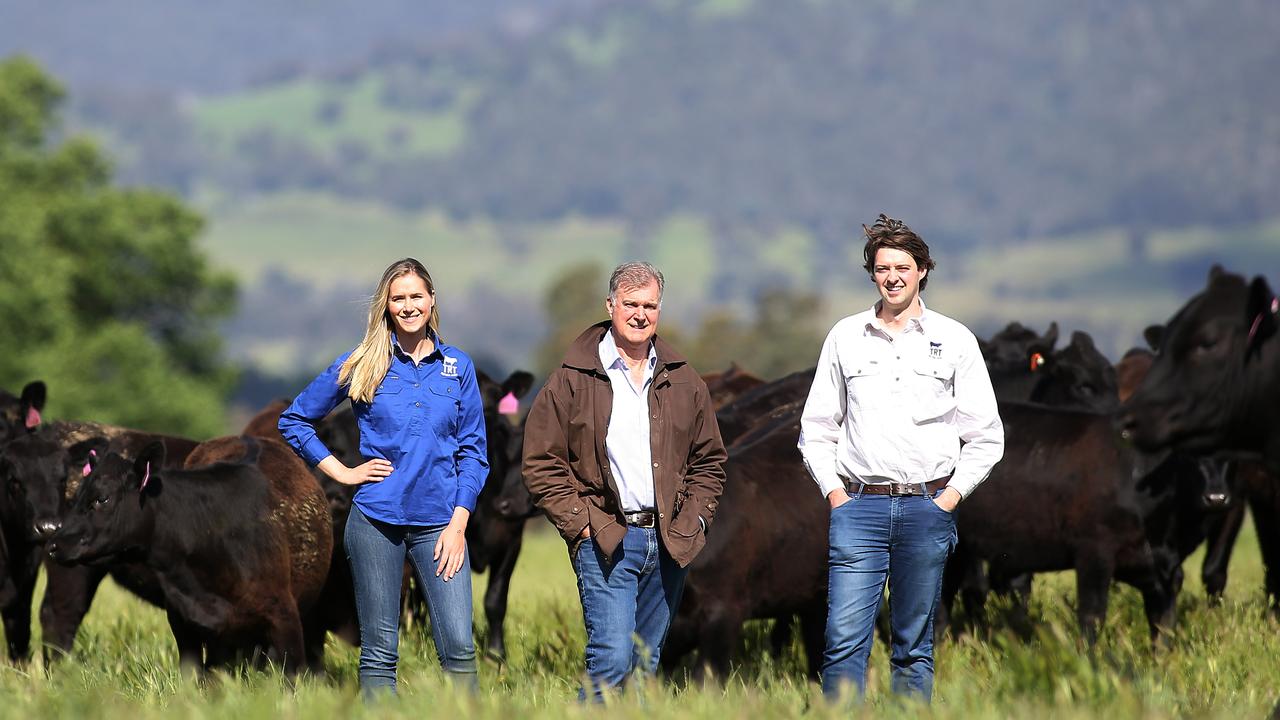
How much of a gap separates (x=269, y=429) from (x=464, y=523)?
613cm

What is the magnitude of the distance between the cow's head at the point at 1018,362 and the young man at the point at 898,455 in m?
5.62

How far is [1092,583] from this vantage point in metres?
10.2

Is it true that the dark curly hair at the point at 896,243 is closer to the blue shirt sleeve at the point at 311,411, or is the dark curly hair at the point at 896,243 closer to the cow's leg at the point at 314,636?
the blue shirt sleeve at the point at 311,411

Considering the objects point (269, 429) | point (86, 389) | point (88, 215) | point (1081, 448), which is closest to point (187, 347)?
point (88, 215)

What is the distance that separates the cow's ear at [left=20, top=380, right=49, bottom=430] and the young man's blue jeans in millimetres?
4923

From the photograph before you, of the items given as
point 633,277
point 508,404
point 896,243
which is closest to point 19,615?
point 508,404

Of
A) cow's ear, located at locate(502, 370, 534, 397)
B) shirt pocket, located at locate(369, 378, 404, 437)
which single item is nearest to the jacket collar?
shirt pocket, located at locate(369, 378, 404, 437)

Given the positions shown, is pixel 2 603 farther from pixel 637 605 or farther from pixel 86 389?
pixel 86 389

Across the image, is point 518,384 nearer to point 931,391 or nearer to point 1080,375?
point 1080,375

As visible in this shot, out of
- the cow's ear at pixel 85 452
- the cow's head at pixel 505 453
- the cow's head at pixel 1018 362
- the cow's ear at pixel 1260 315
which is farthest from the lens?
the cow's head at pixel 1018 362

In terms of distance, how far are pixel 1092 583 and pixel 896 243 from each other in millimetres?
4229

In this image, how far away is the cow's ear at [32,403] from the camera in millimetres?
11312

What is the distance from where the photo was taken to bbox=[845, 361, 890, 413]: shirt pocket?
6898mm

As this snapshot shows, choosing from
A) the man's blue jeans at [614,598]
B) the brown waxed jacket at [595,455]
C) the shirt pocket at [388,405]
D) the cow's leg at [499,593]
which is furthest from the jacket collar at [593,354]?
the cow's leg at [499,593]
